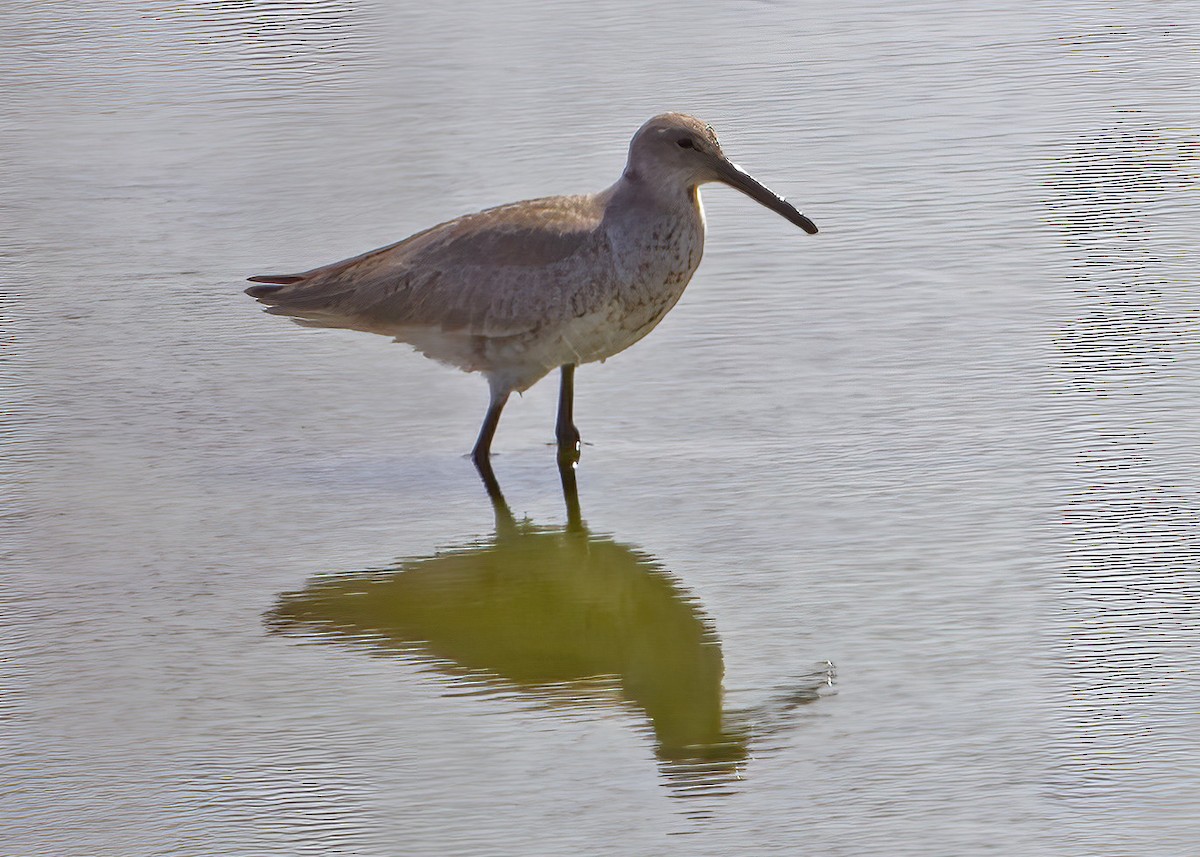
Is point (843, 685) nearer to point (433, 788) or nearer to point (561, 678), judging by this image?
point (561, 678)

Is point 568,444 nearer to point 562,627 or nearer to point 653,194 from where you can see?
point 653,194

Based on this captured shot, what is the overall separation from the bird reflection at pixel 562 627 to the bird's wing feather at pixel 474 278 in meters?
0.79

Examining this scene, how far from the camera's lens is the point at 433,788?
4703mm

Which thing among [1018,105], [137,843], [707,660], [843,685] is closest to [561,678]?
[707,660]

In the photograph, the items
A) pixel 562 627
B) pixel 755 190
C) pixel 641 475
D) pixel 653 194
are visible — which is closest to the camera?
pixel 562 627

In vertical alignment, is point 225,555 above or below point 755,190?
below

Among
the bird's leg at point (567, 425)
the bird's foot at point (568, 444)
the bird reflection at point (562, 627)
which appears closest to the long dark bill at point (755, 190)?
the bird's leg at point (567, 425)

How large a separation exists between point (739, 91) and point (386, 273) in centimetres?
326

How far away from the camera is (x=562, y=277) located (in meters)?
6.70

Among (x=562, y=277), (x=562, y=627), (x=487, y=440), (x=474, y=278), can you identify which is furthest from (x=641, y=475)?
(x=562, y=627)

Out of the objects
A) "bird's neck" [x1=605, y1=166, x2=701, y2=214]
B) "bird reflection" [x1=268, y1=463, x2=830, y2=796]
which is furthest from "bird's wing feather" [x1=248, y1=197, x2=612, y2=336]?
"bird reflection" [x1=268, y1=463, x2=830, y2=796]

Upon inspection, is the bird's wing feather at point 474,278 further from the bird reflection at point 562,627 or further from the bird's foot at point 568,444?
the bird reflection at point 562,627

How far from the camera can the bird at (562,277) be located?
21.9 ft

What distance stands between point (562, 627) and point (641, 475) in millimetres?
1054
